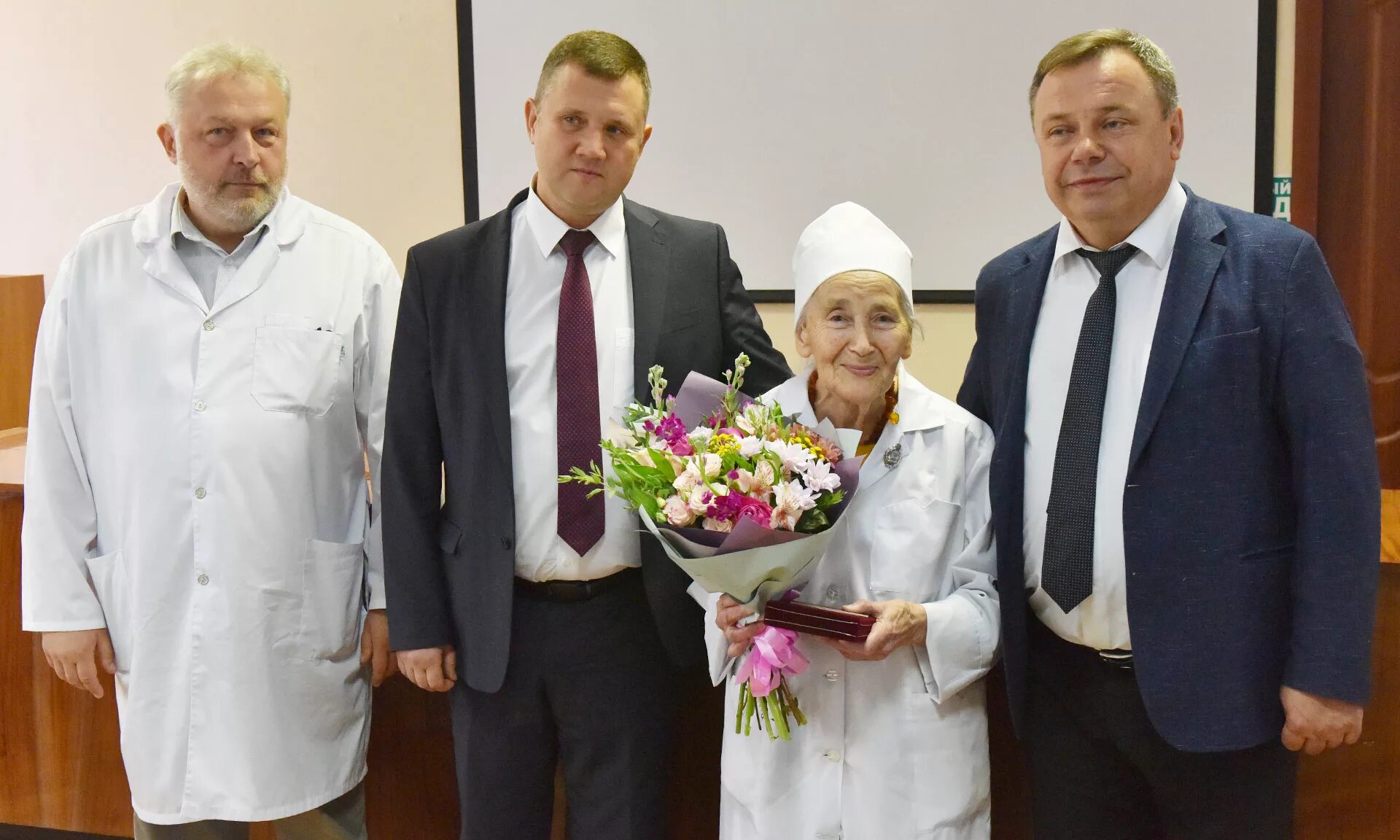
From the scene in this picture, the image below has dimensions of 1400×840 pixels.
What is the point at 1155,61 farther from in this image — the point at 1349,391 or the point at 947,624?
the point at 947,624

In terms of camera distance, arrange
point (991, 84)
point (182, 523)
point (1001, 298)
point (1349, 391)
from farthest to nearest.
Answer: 1. point (991, 84)
2. point (182, 523)
3. point (1001, 298)
4. point (1349, 391)

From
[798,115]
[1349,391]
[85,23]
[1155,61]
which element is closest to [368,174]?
[85,23]

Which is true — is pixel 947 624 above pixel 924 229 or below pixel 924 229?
below

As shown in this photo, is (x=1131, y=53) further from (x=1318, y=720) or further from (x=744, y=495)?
(x=1318, y=720)

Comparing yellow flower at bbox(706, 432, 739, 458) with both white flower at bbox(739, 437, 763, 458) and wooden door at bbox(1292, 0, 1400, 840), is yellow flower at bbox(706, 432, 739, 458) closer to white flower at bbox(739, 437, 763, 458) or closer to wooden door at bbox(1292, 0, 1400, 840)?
white flower at bbox(739, 437, 763, 458)

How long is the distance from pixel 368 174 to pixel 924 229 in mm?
2153

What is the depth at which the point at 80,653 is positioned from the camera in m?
2.16

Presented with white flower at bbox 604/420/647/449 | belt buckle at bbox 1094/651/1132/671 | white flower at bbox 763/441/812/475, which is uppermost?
white flower at bbox 604/420/647/449

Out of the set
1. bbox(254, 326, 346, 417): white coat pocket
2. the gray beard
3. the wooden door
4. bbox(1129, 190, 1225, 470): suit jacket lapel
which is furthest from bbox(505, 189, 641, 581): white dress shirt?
the wooden door

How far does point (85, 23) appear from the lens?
4445 millimetres

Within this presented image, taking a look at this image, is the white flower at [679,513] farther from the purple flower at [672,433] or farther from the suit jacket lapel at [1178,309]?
the suit jacket lapel at [1178,309]

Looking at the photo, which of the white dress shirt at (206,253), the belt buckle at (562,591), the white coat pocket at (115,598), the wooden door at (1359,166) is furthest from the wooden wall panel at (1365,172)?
the white coat pocket at (115,598)

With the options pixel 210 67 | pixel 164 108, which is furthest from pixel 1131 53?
pixel 164 108

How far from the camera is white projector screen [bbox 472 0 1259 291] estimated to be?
3.57 m
